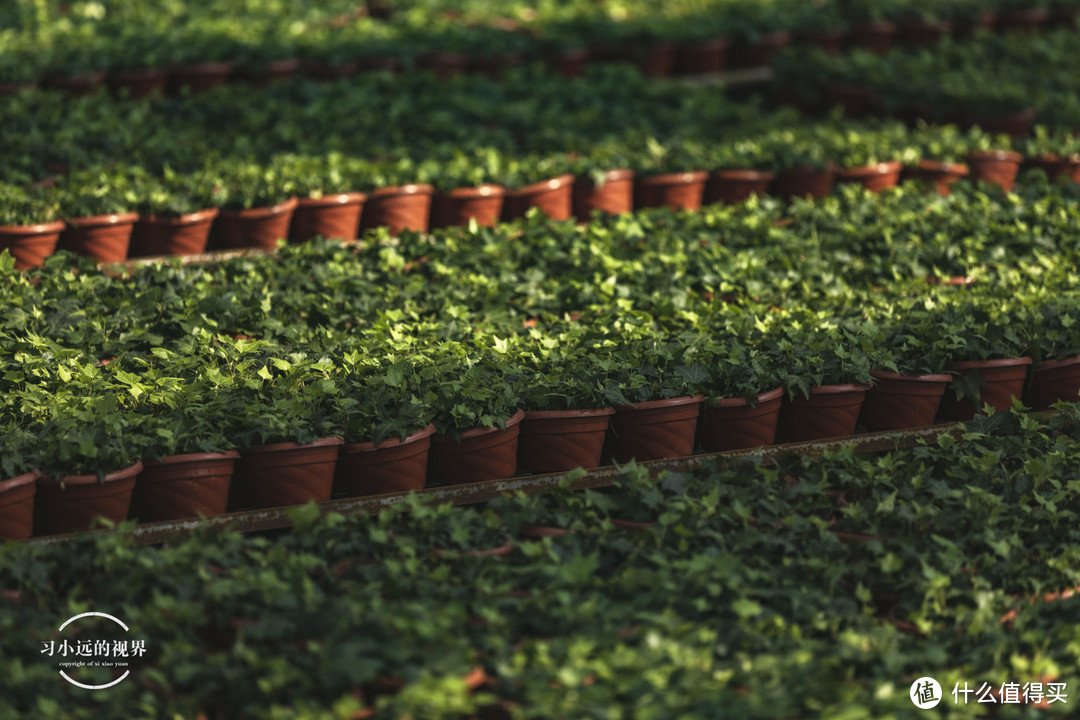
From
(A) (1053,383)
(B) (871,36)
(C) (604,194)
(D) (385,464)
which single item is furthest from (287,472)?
(B) (871,36)

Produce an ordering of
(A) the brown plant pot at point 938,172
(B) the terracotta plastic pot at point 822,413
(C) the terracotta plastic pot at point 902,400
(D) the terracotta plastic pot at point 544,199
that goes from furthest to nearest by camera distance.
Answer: (A) the brown plant pot at point 938,172
(D) the terracotta plastic pot at point 544,199
(C) the terracotta plastic pot at point 902,400
(B) the terracotta plastic pot at point 822,413

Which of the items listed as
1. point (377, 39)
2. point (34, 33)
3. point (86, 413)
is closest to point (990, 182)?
point (377, 39)

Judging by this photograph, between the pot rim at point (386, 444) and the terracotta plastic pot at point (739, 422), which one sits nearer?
the pot rim at point (386, 444)

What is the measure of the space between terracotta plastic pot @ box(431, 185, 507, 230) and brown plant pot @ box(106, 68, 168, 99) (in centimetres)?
325

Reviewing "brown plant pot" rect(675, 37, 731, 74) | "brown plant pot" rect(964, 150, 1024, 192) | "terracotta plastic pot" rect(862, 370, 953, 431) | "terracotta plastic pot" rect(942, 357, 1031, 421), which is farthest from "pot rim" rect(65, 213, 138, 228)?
"brown plant pot" rect(675, 37, 731, 74)

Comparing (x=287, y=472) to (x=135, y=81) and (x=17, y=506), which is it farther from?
(x=135, y=81)

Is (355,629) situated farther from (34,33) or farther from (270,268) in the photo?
(34,33)

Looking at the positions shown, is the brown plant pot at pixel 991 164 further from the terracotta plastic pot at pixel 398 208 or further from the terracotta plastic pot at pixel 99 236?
the terracotta plastic pot at pixel 99 236

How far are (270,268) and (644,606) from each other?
3.20 metres

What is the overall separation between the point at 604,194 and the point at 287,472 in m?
3.62

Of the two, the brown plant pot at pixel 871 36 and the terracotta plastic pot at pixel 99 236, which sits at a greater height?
the terracotta plastic pot at pixel 99 236

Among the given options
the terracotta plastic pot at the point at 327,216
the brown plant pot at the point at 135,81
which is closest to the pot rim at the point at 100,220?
the terracotta plastic pot at the point at 327,216

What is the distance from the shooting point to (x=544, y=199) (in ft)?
24.1

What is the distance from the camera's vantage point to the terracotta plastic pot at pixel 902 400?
5.24m
